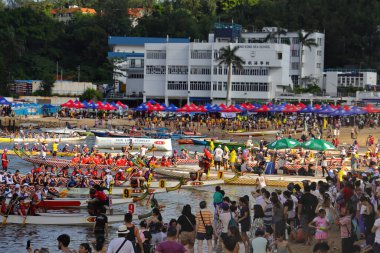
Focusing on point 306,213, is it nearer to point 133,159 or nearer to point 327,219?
point 327,219

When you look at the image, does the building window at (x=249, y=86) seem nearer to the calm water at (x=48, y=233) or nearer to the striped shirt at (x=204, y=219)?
the calm water at (x=48, y=233)

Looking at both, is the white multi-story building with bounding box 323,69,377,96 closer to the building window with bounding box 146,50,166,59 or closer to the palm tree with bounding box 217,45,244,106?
the palm tree with bounding box 217,45,244,106

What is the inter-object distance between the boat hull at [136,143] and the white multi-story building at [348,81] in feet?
165

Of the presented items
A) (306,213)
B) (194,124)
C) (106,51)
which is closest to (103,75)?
(106,51)

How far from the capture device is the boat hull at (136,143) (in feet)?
203

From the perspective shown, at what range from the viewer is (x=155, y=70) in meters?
107

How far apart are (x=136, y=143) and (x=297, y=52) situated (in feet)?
194

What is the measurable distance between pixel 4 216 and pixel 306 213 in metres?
12.0

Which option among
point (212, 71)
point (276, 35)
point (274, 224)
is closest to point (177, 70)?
point (212, 71)

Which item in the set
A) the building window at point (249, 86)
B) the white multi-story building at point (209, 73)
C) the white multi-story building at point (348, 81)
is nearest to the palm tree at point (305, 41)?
the white multi-story building at point (348, 81)

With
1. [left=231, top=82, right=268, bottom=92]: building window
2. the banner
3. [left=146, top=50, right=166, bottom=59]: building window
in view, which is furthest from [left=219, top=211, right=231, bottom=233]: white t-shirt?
[left=146, top=50, right=166, bottom=59]: building window

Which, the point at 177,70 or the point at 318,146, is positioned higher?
the point at 177,70

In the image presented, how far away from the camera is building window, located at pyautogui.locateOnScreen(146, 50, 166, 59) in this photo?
106 meters

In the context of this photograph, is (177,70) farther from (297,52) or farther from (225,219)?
(225,219)
